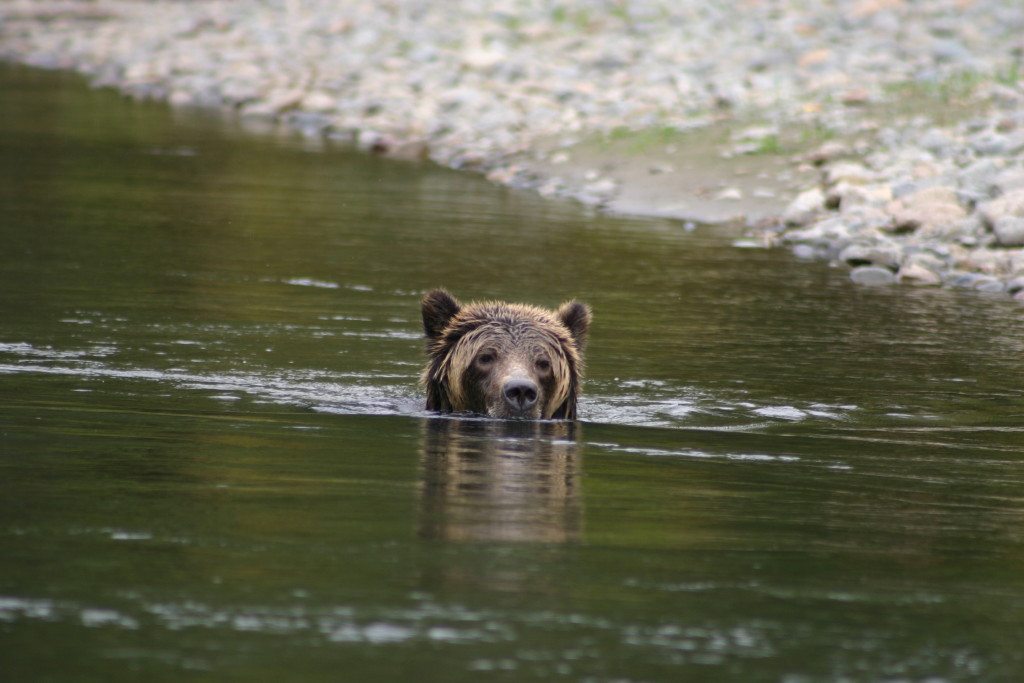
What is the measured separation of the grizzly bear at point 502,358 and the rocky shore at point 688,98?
6.86m

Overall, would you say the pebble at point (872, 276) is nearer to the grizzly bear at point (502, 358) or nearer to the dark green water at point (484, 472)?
the dark green water at point (484, 472)

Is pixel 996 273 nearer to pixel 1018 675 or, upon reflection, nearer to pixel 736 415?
pixel 736 415

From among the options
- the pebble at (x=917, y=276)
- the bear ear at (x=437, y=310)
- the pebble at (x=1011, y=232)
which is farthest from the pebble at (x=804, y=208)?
the bear ear at (x=437, y=310)

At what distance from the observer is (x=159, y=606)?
203 inches

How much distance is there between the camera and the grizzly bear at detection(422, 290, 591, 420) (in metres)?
9.74

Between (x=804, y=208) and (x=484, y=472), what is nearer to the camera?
(x=484, y=472)

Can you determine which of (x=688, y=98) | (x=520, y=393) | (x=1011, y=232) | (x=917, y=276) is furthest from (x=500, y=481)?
(x=688, y=98)

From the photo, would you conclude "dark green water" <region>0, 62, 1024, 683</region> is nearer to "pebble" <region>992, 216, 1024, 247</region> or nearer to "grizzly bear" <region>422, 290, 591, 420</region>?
"grizzly bear" <region>422, 290, 591, 420</region>

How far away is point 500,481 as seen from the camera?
7.52 metres

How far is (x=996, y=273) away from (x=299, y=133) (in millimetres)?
15579

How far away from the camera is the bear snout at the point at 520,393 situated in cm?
945

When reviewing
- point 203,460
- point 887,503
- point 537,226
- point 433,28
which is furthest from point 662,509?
point 433,28

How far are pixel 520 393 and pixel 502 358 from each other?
1.10 feet

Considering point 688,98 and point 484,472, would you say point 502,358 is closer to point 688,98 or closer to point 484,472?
point 484,472
